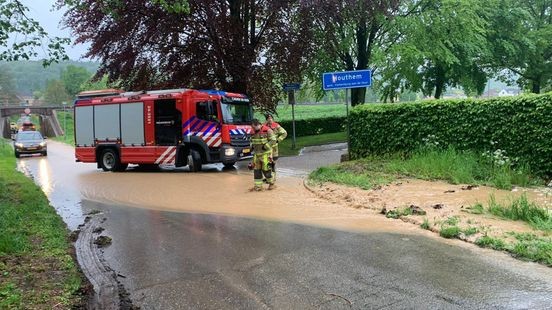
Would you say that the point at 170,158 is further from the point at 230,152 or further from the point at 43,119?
the point at 43,119

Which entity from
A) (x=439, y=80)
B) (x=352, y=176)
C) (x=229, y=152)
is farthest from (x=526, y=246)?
(x=439, y=80)

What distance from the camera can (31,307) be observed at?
4.41 metres

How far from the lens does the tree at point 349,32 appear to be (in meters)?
21.7

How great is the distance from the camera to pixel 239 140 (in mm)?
17234

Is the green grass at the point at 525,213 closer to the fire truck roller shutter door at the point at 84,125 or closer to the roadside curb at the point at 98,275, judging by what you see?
the roadside curb at the point at 98,275

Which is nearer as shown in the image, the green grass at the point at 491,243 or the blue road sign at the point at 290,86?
the green grass at the point at 491,243

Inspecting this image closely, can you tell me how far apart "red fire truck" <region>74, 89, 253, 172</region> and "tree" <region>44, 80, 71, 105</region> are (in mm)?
95477

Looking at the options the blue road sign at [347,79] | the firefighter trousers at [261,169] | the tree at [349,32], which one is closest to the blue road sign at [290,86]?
the tree at [349,32]

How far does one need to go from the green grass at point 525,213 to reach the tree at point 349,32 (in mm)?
14164

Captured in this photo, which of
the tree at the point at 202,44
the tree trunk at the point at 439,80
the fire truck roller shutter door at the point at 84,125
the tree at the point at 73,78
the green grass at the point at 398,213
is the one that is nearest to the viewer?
the green grass at the point at 398,213

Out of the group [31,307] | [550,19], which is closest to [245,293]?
[31,307]

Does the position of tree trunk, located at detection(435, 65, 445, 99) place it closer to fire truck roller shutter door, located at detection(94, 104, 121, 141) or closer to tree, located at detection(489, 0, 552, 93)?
tree, located at detection(489, 0, 552, 93)

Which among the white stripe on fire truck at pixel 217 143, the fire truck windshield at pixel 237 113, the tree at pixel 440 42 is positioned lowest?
the white stripe on fire truck at pixel 217 143

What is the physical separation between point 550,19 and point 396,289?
3368 centimetres
